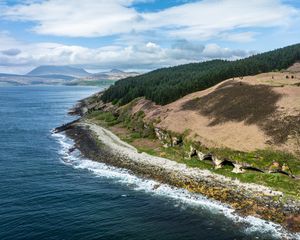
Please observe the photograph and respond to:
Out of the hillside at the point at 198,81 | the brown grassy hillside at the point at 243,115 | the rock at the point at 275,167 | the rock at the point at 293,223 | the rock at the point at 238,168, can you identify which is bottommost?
the rock at the point at 293,223

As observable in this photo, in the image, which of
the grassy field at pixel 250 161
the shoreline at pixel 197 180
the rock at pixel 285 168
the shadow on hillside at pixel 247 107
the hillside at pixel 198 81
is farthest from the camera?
the hillside at pixel 198 81

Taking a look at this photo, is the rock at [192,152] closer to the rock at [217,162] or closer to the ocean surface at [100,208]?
the rock at [217,162]

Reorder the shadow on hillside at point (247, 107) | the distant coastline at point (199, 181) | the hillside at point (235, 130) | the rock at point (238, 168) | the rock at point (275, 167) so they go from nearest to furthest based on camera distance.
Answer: the distant coastline at point (199, 181)
the rock at point (275, 167)
the hillside at point (235, 130)
the rock at point (238, 168)
the shadow on hillside at point (247, 107)

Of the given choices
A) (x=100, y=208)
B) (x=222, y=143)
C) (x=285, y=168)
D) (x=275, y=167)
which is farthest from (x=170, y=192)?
(x=285, y=168)

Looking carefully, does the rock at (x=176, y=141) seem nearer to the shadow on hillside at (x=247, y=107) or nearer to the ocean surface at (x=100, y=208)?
the shadow on hillside at (x=247, y=107)

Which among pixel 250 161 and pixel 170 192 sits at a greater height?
pixel 250 161

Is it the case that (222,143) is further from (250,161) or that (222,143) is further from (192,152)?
(250,161)

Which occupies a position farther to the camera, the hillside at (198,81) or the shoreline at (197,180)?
the hillside at (198,81)

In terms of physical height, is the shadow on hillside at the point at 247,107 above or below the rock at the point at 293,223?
above

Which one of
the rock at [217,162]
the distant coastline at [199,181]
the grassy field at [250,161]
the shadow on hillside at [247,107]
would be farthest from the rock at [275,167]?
the rock at [217,162]
